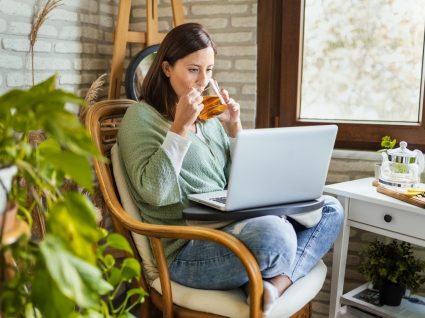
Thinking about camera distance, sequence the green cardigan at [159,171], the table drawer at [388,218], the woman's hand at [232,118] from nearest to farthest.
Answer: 1. the green cardigan at [159,171]
2. the table drawer at [388,218]
3. the woman's hand at [232,118]

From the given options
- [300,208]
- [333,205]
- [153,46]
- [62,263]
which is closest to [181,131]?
[300,208]

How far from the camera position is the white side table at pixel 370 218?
1.62 meters

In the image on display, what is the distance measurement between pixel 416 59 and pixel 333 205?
0.83 metres

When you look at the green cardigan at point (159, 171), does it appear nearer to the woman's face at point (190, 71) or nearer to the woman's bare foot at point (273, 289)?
the woman's face at point (190, 71)

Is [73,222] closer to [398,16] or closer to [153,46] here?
[153,46]

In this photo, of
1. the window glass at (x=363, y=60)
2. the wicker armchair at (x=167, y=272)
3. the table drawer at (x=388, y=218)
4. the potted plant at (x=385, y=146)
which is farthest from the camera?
the window glass at (x=363, y=60)

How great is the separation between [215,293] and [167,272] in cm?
15

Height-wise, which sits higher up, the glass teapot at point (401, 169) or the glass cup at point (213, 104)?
the glass cup at point (213, 104)

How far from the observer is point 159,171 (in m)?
1.49

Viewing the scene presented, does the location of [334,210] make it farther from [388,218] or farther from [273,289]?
[273,289]

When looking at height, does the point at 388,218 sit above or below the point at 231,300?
above

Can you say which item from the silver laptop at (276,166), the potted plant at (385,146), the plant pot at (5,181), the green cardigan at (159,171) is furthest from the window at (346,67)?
the plant pot at (5,181)

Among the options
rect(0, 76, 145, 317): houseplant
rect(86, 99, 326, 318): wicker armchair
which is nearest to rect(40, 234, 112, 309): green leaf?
rect(0, 76, 145, 317): houseplant

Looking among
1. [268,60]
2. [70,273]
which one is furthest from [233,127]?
[70,273]
